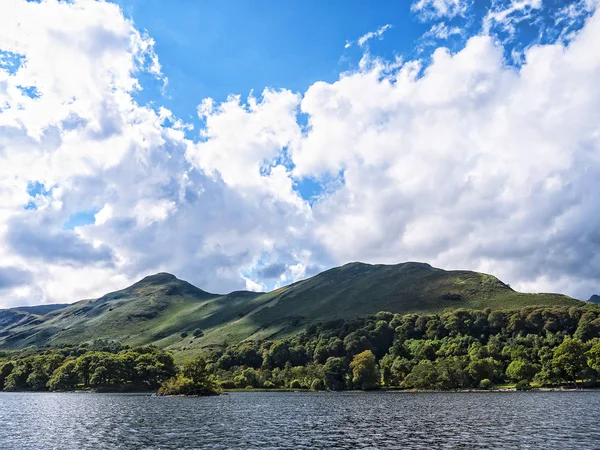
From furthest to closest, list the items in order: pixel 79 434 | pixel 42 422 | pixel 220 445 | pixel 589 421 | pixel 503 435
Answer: pixel 42 422 → pixel 589 421 → pixel 79 434 → pixel 503 435 → pixel 220 445

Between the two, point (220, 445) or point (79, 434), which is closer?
point (220, 445)

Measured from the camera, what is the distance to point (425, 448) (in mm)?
69688

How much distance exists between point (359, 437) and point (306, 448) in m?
14.5

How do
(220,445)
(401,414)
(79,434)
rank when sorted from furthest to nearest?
(401,414) < (79,434) < (220,445)

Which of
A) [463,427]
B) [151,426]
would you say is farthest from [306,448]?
[151,426]

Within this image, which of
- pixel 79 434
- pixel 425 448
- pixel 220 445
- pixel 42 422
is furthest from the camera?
pixel 42 422

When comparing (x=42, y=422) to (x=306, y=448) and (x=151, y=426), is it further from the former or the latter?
(x=306, y=448)

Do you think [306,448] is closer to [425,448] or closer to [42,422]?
[425,448]

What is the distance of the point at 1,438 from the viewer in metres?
85.2

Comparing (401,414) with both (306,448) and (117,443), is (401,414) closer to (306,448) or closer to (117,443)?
(306,448)

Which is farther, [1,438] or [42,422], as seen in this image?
[42,422]

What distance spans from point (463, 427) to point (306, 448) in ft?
120

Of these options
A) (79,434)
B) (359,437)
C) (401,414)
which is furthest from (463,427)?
(79,434)

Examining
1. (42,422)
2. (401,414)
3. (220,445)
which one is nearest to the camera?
(220,445)
